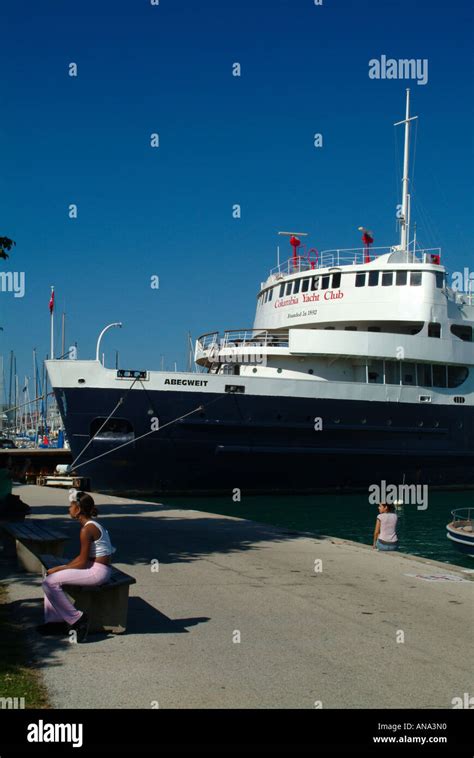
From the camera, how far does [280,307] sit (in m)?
31.5

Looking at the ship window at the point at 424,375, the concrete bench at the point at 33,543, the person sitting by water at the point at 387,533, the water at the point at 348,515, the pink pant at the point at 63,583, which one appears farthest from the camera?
the ship window at the point at 424,375

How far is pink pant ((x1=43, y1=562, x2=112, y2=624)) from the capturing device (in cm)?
643

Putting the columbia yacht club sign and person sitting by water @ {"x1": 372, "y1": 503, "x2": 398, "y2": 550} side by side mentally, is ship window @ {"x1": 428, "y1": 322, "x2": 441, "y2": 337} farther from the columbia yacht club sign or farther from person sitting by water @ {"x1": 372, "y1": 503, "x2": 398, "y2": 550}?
person sitting by water @ {"x1": 372, "y1": 503, "x2": 398, "y2": 550}

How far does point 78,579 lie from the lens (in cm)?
650

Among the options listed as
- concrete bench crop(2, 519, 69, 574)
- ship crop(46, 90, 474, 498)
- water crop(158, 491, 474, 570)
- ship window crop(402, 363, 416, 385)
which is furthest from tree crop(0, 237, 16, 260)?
ship window crop(402, 363, 416, 385)

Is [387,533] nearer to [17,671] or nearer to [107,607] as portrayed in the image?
[107,607]

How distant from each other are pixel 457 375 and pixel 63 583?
26216 millimetres

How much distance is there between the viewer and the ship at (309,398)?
1037 inches

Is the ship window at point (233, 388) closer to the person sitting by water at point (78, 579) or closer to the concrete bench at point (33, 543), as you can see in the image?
the concrete bench at point (33, 543)

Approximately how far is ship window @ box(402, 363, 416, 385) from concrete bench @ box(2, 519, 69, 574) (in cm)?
2156

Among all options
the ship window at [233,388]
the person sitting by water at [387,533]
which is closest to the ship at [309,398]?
the ship window at [233,388]

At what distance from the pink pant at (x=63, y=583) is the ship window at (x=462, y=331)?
84.9 feet
